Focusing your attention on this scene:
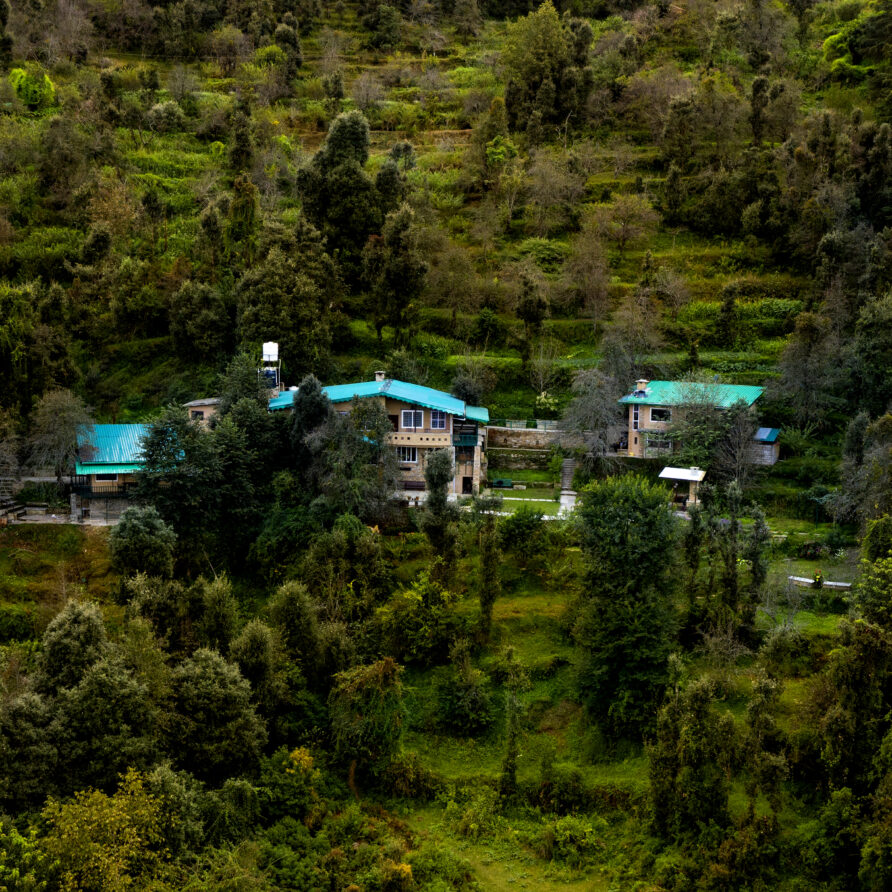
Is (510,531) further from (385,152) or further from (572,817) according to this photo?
(385,152)

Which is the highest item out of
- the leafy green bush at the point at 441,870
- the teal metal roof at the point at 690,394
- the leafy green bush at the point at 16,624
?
the teal metal roof at the point at 690,394

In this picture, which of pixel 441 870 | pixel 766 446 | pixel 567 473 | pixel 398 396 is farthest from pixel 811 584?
pixel 398 396

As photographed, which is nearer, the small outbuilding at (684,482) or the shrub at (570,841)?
the shrub at (570,841)

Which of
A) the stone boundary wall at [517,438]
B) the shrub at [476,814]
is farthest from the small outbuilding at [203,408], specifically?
the shrub at [476,814]

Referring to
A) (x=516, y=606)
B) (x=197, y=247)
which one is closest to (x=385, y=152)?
(x=197, y=247)

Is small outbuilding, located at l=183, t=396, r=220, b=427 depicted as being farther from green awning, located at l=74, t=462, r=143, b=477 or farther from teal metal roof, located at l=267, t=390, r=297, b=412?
green awning, located at l=74, t=462, r=143, b=477

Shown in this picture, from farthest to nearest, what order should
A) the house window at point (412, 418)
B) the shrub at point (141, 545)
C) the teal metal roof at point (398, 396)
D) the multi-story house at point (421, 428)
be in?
the house window at point (412, 418)
the multi-story house at point (421, 428)
the teal metal roof at point (398, 396)
the shrub at point (141, 545)

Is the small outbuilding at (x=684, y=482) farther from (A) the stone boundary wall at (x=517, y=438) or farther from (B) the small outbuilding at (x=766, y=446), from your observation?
(A) the stone boundary wall at (x=517, y=438)
